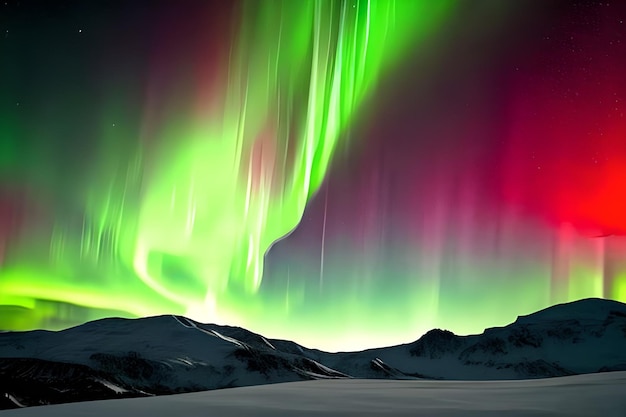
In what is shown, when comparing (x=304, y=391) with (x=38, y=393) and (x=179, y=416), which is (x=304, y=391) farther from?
(x=38, y=393)

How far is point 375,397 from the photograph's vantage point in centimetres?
884

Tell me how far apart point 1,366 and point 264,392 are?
221013 millimetres

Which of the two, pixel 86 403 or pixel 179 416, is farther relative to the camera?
pixel 86 403

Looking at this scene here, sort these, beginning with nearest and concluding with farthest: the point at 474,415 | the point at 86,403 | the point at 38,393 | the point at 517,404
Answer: the point at 474,415 → the point at 517,404 → the point at 86,403 → the point at 38,393

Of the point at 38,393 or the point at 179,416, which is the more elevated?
the point at 179,416

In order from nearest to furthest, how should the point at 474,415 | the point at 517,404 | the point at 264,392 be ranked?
1. the point at 474,415
2. the point at 517,404
3. the point at 264,392


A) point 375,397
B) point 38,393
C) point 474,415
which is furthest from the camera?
point 38,393

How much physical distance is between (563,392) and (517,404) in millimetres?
1731

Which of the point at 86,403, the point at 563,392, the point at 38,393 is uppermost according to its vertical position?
the point at 563,392

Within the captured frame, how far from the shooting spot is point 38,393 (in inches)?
6225

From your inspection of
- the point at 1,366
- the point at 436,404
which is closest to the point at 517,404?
the point at 436,404

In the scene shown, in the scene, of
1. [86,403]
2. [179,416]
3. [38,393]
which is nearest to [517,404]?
[179,416]

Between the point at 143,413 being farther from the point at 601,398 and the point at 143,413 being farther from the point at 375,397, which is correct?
the point at 601,398

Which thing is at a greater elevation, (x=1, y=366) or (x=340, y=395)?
(x=340, y=395)
